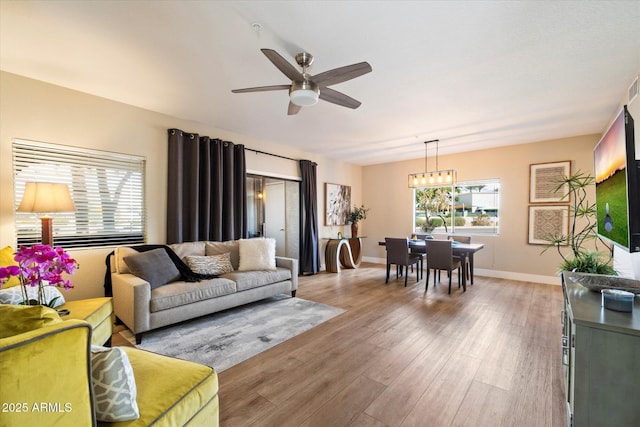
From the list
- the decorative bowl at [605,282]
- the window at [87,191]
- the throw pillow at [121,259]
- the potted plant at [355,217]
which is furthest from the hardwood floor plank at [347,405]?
the potted plant at [355,217]

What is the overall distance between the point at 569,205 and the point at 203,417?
619cm

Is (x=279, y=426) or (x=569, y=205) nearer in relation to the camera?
(x=279, y=426)

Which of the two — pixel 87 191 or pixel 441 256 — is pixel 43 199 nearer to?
pixel 87 191

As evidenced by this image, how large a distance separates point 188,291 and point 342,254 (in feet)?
12.9

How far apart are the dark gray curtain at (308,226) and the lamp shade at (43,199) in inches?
148

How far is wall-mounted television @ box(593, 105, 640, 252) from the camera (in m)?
1.55

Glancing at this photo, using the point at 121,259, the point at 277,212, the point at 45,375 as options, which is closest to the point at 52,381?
the point at 45,375

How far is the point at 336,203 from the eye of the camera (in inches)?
265

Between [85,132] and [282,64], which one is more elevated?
[282,64]

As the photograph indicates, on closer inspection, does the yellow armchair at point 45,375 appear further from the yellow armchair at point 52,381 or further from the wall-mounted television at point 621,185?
the wall-mounted television at point 621,185

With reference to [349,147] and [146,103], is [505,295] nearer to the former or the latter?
[349,147]

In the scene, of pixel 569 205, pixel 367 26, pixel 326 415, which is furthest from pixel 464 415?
pixel 569 205

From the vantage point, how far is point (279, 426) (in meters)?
1.64

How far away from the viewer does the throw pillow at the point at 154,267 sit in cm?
295
